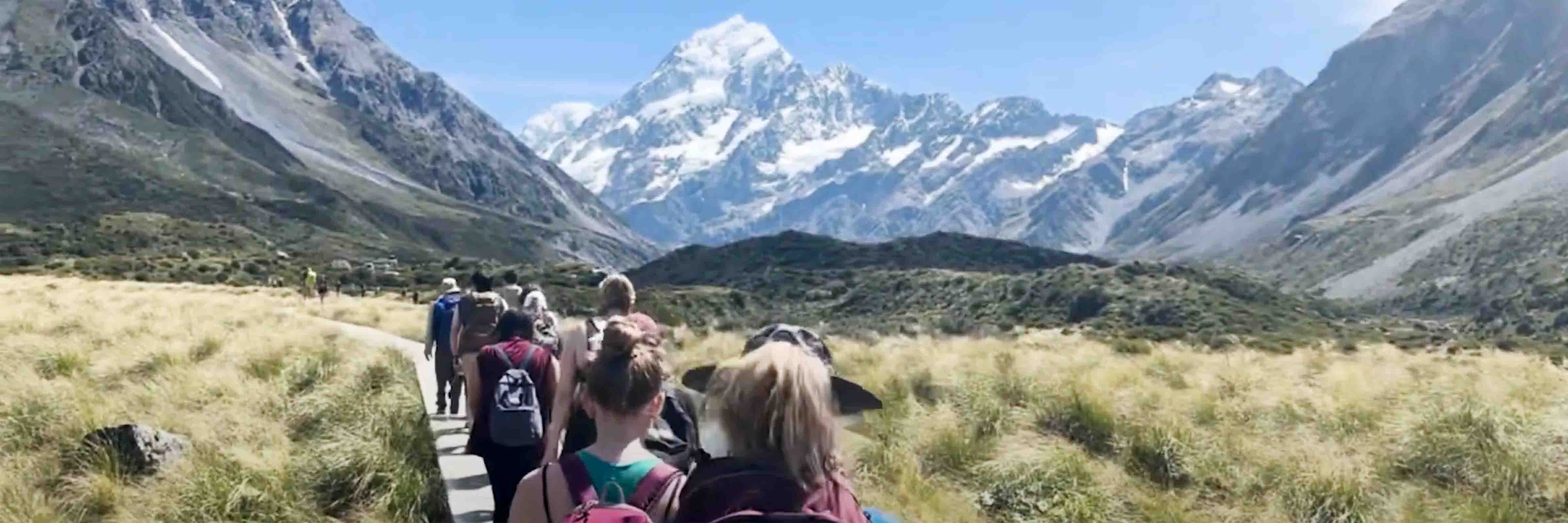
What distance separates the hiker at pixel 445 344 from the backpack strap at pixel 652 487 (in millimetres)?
7440

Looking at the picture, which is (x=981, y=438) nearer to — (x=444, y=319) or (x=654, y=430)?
(x=654, y=430)

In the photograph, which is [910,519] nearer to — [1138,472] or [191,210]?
[1138,472]

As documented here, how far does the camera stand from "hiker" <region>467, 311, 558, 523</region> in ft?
A: 21.6

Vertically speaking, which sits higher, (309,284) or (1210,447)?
(309,284)

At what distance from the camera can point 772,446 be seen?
334cm

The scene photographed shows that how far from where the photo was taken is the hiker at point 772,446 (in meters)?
3.29

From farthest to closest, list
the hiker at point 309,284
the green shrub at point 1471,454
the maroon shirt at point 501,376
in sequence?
the hiker at point 309,284 → the green shrub at point 1471,454 → the maroon shirt at point 501,376

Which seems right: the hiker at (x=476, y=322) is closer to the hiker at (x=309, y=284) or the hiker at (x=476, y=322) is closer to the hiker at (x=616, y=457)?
the hiker at (x=616, y=457)

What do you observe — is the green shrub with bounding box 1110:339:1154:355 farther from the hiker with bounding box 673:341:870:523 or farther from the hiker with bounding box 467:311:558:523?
the hiker with bounding box 673:341:870:523

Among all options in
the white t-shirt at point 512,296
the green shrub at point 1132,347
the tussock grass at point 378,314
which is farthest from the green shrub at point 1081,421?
the tussock grass at point 378,314

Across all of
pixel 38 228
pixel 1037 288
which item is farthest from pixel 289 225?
pixel 1037 288

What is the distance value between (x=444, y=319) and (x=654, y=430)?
6780mm

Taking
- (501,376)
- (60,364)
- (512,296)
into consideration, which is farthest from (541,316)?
(60,364)

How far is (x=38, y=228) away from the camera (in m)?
116
